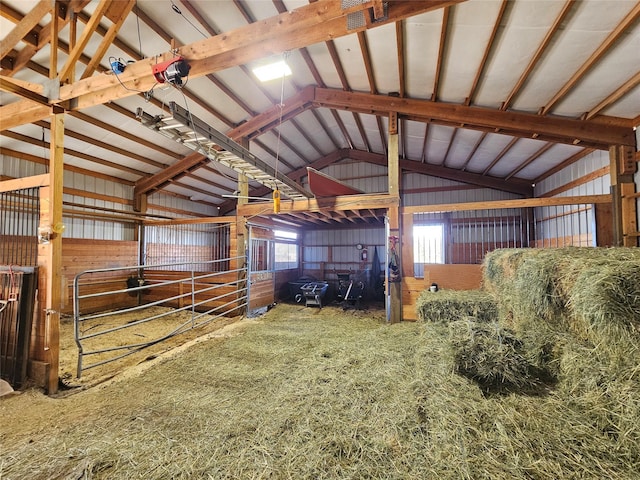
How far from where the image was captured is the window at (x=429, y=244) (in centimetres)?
863

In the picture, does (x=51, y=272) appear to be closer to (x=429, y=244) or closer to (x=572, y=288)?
(x=572, y=288)

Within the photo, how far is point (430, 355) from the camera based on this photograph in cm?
277

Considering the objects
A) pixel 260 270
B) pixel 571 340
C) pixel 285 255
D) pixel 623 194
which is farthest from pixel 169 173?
pixel 623 194

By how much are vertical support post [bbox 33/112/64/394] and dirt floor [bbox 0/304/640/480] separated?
400 mm

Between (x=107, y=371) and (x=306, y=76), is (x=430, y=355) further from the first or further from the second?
(x=306, y=76)

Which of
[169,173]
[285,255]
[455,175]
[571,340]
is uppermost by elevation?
A: [455,175]

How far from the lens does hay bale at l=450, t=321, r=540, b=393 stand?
2.17m

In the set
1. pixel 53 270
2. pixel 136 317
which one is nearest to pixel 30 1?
pixel 53 270

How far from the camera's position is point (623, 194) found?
4.04 meters

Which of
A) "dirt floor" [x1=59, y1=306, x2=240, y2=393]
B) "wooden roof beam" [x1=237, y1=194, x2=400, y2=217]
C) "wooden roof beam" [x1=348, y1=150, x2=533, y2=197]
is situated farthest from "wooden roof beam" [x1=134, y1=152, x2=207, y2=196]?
"wooden roof beam" [x1=348, y1=150, x2=533, y2=197]

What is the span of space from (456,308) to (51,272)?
186 inches

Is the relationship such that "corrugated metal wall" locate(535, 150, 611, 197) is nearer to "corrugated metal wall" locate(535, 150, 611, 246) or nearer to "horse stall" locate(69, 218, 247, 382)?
"corrugated metal wall" locate(535, 150, 611, 246)

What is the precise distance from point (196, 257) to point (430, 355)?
28.3ft

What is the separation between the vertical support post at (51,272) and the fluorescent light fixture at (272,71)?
2.84m
